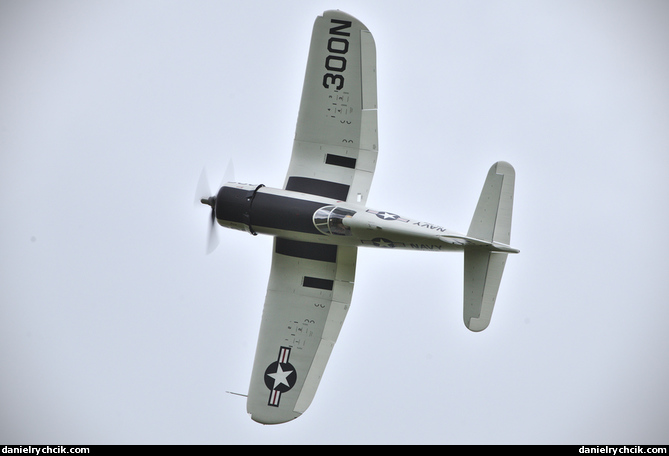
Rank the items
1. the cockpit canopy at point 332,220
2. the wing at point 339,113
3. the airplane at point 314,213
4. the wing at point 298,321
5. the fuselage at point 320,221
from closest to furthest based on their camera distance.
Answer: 1. the fuselage at point 320,221
2. the cockpit canopy at point 332,220
3. the airplane at point 314,213
4. the wing at point 298,321
5. the wing at point 339,113

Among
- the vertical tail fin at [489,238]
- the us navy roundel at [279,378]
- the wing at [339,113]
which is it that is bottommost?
the us navy roundel at [279,378]

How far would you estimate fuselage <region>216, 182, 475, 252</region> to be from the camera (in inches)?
412

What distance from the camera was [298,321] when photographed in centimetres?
1149

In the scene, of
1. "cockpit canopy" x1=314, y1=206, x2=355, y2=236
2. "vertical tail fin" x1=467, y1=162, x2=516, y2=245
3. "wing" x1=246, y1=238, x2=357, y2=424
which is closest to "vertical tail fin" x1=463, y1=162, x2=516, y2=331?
"vertical tail fin" x1=467, y1=162, x2=516, y2=245

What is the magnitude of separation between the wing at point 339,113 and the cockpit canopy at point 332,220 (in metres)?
0.76

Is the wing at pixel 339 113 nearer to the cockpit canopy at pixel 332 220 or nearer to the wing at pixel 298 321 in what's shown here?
the cockpit canopy at pixel 332 220

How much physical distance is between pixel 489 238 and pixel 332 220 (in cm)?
243

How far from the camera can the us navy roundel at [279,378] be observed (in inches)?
447

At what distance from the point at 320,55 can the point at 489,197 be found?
12.6 feet

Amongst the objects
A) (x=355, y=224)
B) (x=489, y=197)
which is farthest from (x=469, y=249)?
(x=355, y=224)

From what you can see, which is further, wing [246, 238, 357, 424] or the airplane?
wing [246, 238, 357, 424]

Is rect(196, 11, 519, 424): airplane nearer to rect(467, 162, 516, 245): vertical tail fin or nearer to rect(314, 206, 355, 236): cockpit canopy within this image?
rect(314, 206, 355, 236): cockpit canopy

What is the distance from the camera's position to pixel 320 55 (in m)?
11.6

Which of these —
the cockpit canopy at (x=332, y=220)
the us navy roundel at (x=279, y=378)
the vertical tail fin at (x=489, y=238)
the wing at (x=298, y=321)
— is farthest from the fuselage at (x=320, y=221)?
the us navy roundel at (x=279, y=378)
